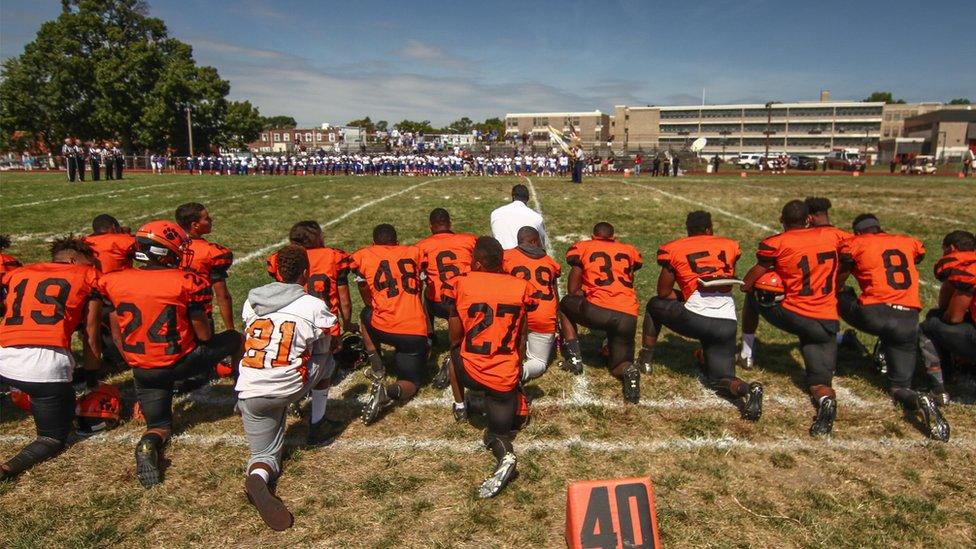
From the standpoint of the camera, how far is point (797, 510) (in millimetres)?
3566

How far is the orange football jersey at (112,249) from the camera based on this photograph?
582 centimetres

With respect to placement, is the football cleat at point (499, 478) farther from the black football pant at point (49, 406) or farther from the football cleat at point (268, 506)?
the black football pant at point (49, 406)

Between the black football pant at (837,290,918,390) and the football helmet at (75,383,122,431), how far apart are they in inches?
271

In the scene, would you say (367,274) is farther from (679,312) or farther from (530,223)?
(679,312)

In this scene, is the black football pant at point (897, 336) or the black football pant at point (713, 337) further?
the black football pant at point (713, 337)

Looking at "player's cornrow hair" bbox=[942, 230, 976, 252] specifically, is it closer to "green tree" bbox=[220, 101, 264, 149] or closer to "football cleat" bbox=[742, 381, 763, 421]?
"football cleat" bbox=[742, 381, 763, 421]

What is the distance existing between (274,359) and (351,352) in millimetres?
1885

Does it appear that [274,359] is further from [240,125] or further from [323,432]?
[240,125]

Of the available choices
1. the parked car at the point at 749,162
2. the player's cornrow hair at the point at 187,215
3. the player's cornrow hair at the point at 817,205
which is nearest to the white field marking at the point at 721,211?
the player's cornrow hair at the point at 817,205

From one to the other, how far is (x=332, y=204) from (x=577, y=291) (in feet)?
43.6

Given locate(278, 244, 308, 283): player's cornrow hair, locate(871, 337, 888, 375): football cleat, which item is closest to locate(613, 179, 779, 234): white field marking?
locate(871, 337, 888, 375): football cleat

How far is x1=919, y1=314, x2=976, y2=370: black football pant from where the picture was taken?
194 inches

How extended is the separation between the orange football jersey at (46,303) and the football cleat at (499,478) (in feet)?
11.5

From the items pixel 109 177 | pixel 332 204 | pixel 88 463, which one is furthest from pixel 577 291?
pixel 109 177
